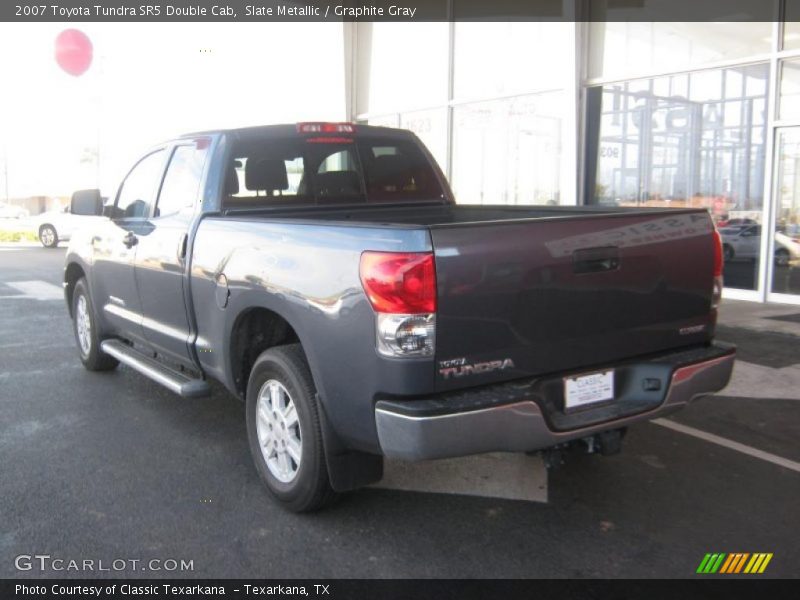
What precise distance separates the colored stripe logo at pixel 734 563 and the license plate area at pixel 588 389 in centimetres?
80

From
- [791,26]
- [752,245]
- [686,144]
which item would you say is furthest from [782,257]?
[791,26]

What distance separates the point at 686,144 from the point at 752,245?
1989mm

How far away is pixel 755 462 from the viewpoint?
4.30 m

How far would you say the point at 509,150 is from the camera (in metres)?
14.6

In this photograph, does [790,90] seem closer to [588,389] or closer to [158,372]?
[588,389]

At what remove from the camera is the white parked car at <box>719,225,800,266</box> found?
1018 centimetres

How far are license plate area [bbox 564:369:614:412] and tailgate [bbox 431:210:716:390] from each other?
0.21ft

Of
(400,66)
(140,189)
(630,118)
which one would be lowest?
(140,189)

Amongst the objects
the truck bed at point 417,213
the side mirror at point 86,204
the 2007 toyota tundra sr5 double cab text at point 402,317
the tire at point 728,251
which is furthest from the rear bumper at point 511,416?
the tire at point 728,251

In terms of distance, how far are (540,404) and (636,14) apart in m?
10.7

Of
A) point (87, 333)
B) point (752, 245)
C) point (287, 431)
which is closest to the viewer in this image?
point (287, 431)

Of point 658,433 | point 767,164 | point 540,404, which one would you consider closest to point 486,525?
point 540,404

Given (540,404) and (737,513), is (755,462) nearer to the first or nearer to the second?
(737,513)

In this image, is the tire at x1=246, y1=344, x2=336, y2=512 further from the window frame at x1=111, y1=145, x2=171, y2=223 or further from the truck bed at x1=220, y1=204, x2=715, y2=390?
the window frame at x1=111, y1=145, x2=171, y2=223
